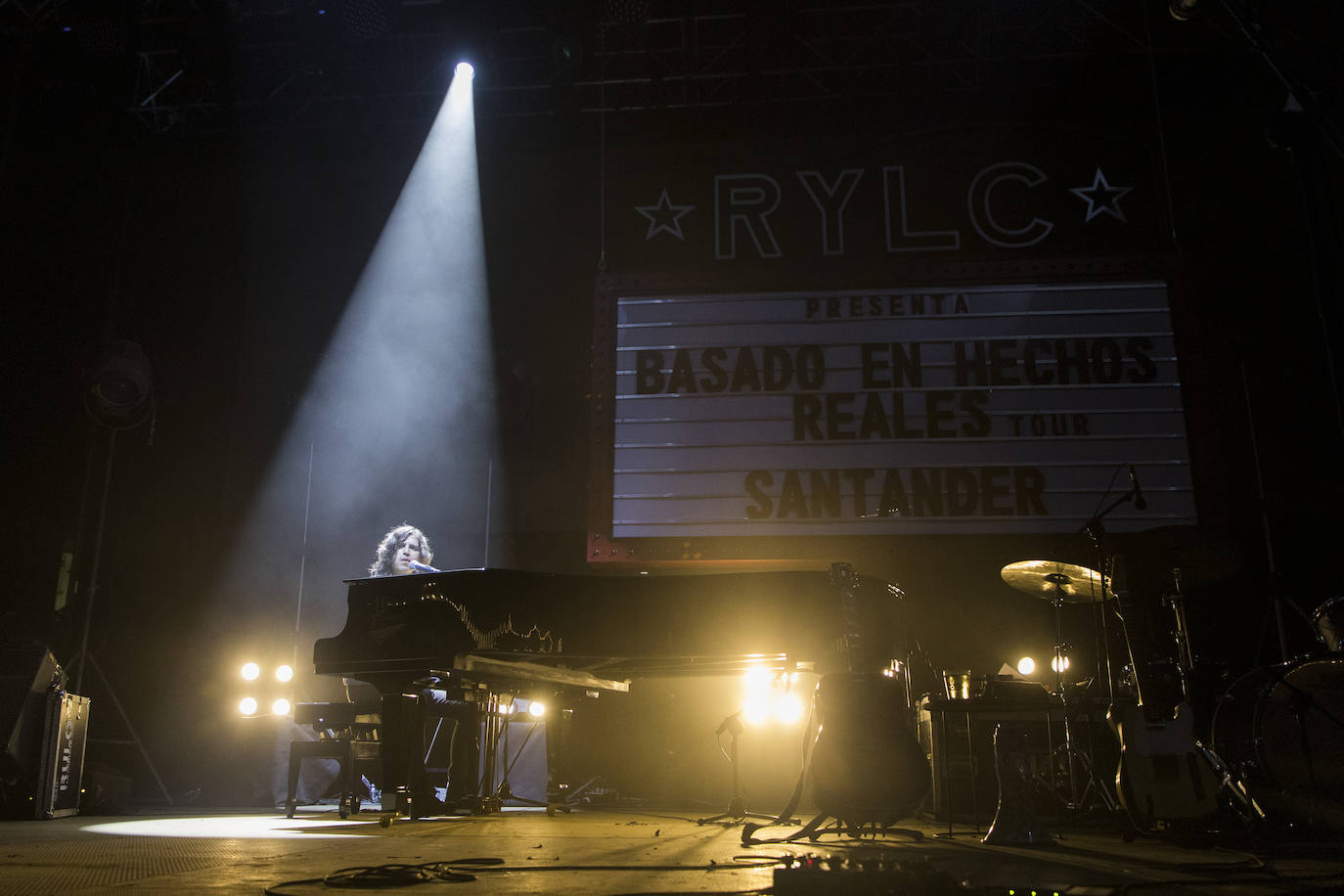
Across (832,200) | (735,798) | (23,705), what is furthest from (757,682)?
(23,705)

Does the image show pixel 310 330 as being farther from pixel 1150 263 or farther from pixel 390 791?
pixel 1150 263

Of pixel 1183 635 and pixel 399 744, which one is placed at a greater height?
pixel 1183 635

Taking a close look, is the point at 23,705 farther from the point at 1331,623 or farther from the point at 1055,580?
the point at 1331,623

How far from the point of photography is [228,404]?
7973mm

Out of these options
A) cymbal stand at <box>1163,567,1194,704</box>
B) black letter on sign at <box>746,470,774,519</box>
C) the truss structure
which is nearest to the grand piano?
cymbal stand at <box>1163,567,1194,704</box>

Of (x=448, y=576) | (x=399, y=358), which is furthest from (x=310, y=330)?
(x=448, y=576)

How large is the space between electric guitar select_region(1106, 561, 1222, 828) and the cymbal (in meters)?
0.83

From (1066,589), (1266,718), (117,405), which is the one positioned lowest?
(1266,718)

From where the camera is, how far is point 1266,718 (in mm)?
4848

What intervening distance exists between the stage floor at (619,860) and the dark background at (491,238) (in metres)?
2.64

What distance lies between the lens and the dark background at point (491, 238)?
6.93 metres

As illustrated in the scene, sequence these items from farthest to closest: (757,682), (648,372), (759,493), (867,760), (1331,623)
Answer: (648,372), (759,493), (757,682), (1331,623), (867,760)

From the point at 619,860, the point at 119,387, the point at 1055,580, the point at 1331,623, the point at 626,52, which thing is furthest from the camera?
the point at 626,52

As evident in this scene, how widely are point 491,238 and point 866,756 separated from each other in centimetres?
592
